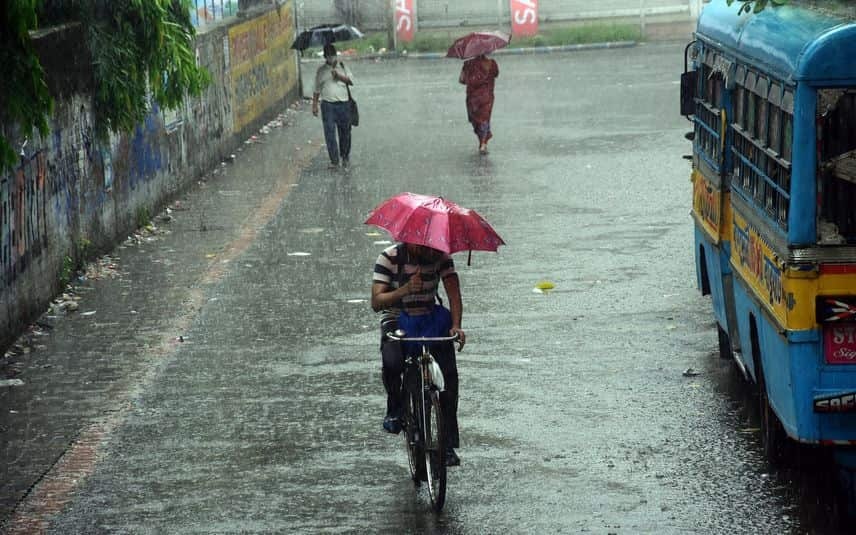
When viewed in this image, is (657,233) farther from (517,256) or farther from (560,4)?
(560,4)

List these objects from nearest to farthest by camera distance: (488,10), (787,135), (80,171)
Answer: (787,135)
(80,171)
(488,10)

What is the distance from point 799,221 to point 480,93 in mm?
15471

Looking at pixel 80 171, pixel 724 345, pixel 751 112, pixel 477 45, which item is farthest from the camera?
pixel 477 45

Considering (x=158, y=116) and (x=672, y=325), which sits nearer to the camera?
(x=672, y=325)

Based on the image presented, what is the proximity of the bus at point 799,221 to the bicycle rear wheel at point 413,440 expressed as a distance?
1.82m

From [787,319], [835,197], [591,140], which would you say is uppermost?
[835,197]

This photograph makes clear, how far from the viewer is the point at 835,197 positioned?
688cm

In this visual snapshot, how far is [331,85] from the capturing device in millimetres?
21188

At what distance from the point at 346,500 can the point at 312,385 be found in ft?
7.73

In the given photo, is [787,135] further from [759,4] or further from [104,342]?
[104,342]

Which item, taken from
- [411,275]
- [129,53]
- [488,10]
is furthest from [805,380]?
[488,10]

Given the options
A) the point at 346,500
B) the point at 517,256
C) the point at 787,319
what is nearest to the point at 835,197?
the point at 787,319

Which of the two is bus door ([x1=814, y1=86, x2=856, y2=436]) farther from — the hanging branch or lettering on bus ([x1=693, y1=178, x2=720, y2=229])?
lettering on bus ([x1=693, y1=178, x2=720, y2=229])

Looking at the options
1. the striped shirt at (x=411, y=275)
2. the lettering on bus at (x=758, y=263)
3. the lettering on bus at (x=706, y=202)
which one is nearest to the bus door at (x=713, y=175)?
the lettering on bus at (x=706, y=202)
